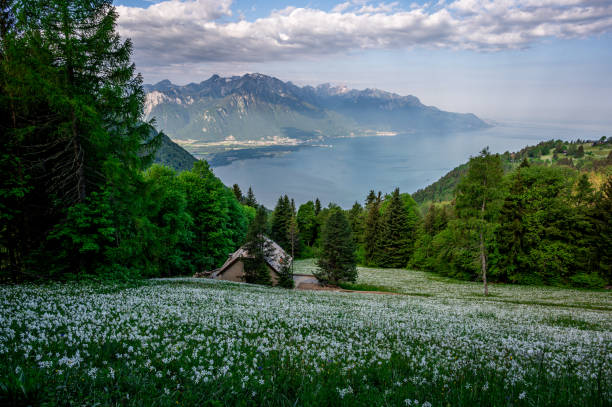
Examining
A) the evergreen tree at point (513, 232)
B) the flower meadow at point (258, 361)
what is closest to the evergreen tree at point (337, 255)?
the evergreen tree at point (513, 232)

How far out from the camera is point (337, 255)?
36.9m

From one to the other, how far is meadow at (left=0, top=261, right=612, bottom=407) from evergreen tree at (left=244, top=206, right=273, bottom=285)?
2245cm

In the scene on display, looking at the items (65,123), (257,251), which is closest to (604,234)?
(257,251)

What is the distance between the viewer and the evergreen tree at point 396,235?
72062 millimetres

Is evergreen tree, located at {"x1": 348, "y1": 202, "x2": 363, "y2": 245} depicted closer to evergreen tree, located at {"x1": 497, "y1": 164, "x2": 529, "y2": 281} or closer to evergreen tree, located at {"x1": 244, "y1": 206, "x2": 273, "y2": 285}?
evergreen tree, located at {"x1": 497, "y1": 164, "x2": 529, "y2": 281}

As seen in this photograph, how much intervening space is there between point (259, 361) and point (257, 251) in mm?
27708

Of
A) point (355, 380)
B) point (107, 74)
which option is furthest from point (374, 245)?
point (355, 380)

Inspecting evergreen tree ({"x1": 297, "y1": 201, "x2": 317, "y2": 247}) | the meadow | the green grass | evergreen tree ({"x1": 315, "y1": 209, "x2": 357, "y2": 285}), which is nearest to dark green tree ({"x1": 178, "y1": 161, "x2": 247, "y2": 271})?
evergreen tree ({"x1": 315, "y1": 209, "x2": 357, "y2": 285})

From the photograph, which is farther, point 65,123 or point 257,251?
point 257,251

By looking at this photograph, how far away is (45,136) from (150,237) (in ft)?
28.6

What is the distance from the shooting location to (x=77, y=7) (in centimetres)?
1680

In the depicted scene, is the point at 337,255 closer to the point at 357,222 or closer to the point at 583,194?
the point at 583,194

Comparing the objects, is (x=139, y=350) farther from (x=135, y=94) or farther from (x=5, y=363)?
(x=135, y=94)

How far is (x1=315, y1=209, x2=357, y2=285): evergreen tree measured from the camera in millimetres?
36812
